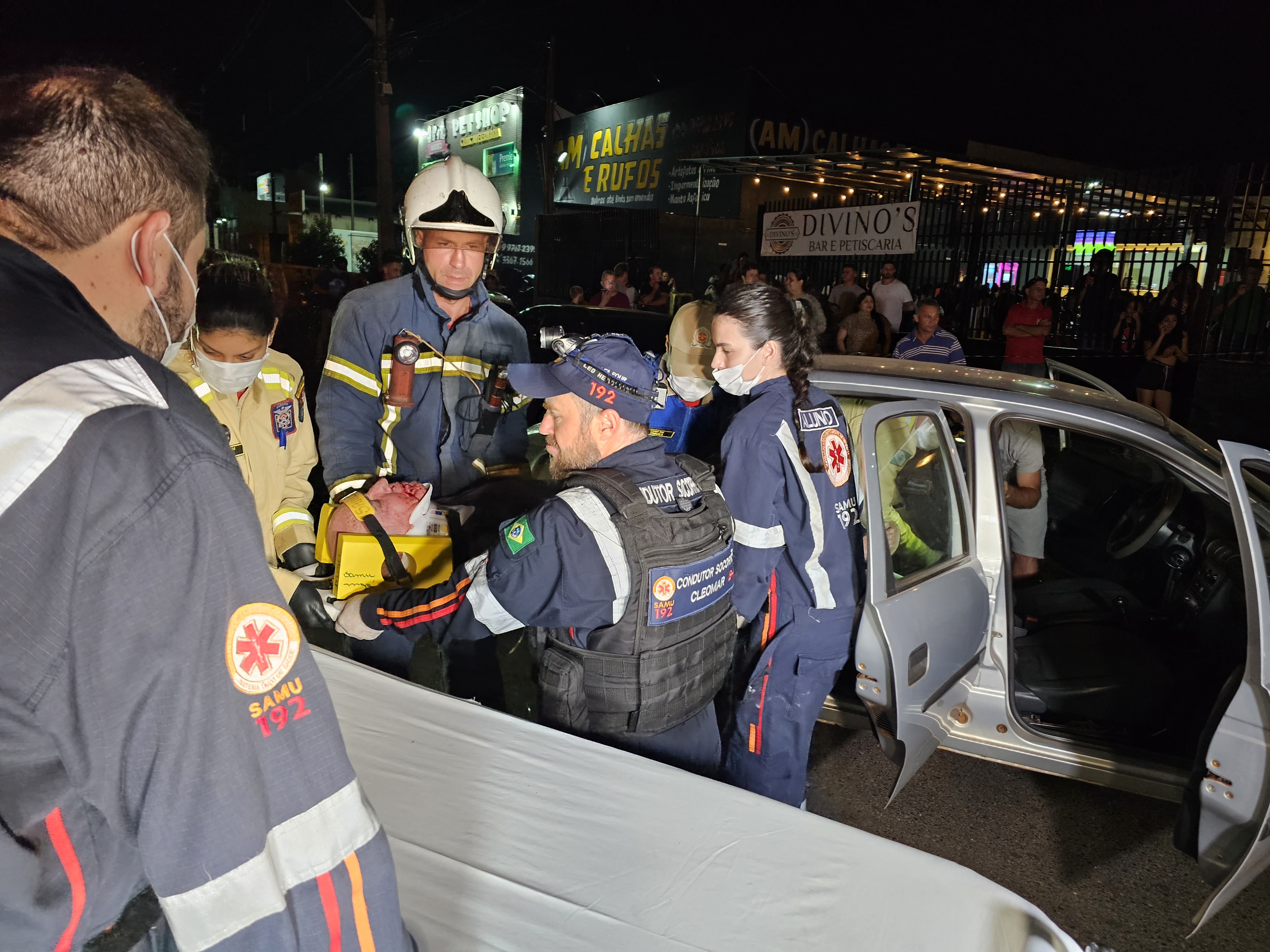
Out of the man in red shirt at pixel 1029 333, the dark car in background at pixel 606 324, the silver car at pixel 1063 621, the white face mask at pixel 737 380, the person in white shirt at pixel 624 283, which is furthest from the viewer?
the person in white shirt at pixel 624 283

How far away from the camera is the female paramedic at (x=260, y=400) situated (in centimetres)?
276

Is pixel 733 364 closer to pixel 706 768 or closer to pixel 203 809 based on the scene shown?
pixel 706 768

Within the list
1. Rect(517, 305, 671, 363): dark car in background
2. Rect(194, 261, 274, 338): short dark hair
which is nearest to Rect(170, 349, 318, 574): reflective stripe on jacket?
Rect(194, 261, 274, 338): short dark hair

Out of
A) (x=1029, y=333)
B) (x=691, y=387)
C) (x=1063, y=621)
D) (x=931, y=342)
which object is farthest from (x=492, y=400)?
(x=1029, y=333)

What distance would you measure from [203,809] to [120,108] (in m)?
0.72

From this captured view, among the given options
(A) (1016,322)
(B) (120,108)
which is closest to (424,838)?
(B) (120,108)

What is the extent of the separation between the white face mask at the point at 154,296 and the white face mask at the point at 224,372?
1.84 meters

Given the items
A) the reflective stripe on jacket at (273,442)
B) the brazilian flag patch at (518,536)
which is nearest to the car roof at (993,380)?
the brazilian flag patch at (518,536)

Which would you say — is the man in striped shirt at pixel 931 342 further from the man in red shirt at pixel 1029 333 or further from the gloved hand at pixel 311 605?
the gloved hand at pixel 311 605

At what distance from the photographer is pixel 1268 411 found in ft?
31.1

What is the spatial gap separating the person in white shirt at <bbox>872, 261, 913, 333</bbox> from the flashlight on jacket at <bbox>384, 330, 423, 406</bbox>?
935 centimetres

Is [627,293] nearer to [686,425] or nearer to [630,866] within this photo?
[686,425]

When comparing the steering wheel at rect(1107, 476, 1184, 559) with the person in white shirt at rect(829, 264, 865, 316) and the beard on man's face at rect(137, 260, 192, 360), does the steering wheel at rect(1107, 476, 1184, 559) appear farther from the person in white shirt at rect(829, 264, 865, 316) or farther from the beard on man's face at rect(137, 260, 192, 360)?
the person in white shirt at rect(829, 264, 865, 316)

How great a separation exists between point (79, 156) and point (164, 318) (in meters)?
0.19
